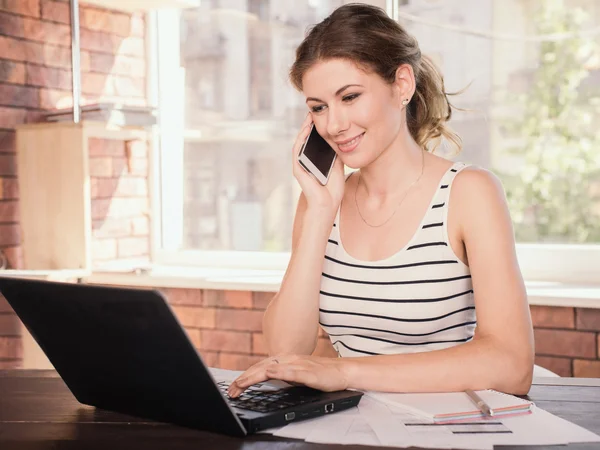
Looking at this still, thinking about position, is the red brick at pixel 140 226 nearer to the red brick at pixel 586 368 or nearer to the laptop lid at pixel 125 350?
the red brick at pixel 586 368

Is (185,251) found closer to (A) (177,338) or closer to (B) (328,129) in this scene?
(B) (328,129)

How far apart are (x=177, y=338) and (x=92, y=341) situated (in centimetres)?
18

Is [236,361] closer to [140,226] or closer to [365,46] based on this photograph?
[140,226]

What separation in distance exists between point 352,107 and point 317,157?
216mm

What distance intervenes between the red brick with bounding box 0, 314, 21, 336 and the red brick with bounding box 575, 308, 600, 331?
6.35 feet

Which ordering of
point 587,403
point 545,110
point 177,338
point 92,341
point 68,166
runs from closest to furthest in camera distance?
point 177,338
point 92,341
point 587,403
point 545,110
point 68,166

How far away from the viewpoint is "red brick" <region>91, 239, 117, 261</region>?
10.4 feet

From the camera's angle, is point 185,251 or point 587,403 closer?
point 587,403

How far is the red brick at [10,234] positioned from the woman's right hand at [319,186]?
5.14 ft

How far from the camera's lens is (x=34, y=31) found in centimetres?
298

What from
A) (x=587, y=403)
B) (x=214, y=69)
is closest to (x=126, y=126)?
(x=214, y=69)

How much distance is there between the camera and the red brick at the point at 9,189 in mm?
2963

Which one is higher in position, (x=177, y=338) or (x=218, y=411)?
(x=177, y=338)

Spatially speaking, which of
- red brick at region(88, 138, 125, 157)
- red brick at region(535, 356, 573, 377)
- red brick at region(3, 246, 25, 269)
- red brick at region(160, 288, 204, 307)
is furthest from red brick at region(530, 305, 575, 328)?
red brick at region(3, 246, 25, 269)
